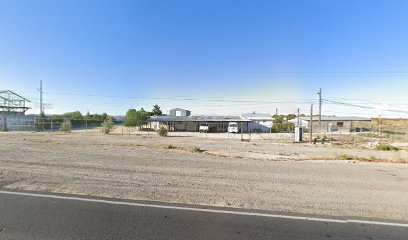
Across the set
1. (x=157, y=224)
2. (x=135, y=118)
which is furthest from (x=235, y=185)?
(x=135, y=118)

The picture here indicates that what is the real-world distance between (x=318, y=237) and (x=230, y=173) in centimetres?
493

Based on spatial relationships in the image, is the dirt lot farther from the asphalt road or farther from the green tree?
the green tree

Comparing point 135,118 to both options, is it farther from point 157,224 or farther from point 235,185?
point 157,224

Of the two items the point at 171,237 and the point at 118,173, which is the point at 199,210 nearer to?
the point at 171,237

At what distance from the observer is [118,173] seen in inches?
316

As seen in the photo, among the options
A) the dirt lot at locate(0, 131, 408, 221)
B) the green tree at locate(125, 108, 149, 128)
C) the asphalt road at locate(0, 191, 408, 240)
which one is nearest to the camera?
the asphalt road at locate(0, 191, 408, 240)

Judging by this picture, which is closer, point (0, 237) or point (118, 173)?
point (0, 237)

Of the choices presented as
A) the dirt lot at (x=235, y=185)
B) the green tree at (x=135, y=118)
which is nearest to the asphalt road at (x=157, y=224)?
the dirt lot at (x=235, y=185)

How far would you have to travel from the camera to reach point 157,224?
13.3 ft

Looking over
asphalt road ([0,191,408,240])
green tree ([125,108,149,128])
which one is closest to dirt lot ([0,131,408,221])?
asphalt road ([0,191,408,240])

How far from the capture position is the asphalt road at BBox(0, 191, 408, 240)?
3715mm

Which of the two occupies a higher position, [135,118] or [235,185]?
[135,118]

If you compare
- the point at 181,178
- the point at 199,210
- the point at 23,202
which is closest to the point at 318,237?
the point at 199,210

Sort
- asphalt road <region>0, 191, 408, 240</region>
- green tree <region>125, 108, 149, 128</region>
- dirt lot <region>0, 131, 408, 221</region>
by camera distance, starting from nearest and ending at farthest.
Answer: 1. asphalt road <region>0, 191, 408, 240</region>
2. dirt lot <region>0, 131, 408, 221</region>
3. green tree <region>125, 108, 149, 128</region>
